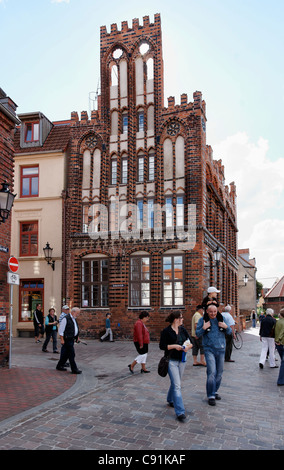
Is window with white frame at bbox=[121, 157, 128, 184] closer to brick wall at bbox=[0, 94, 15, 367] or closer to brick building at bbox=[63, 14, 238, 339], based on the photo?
brick building at bbox=[63, 14, 238, 339]

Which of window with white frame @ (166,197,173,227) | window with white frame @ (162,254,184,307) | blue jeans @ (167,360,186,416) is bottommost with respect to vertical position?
blue jeans @ (167,360,186,416)

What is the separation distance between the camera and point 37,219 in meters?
20.4

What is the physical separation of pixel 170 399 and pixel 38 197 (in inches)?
614

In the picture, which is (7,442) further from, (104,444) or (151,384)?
(151,384)

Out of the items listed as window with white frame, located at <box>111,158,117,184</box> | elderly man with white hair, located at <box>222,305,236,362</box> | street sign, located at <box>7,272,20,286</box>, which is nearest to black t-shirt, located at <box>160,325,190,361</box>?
elderly man with white hair, located at <box>222,305,236,362</box>

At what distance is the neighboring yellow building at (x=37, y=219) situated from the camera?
781 inches

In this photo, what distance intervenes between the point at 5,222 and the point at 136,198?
9.43 m

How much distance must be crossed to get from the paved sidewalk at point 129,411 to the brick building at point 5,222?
2.98 feet

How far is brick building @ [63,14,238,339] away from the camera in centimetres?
1841

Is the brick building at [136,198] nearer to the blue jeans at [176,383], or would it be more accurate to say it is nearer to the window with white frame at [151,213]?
the window with white frame at [151,213]

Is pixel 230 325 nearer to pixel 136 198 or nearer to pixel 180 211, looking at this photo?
pixel 180 211

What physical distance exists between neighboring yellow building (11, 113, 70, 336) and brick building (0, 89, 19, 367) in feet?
29.3

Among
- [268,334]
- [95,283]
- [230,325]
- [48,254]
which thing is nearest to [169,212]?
[95,283]
